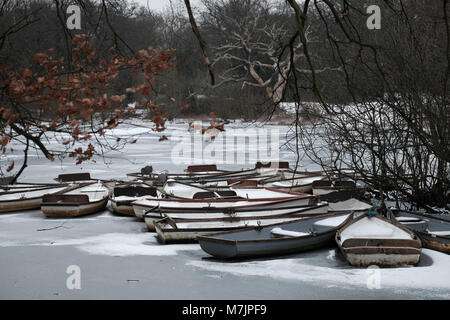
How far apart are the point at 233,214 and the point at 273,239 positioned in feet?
7.83

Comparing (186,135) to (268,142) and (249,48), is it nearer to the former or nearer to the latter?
(268,142)

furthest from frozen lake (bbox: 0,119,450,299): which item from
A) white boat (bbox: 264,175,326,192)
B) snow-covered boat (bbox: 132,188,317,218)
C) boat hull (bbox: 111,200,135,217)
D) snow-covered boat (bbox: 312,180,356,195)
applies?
white boat (bbox: 264,175,326,192)

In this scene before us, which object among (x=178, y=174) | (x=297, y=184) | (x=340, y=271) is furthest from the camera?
(x=178, y=174)

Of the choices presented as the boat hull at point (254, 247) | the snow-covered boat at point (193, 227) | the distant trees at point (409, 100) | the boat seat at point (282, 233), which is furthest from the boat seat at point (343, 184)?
the boat hull at point (254, 247)

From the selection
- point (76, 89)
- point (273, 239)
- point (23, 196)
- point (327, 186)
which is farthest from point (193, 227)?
point (76, 89)

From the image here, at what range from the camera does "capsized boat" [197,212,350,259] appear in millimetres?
9531

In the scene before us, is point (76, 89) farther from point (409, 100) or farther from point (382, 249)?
point (409, 100)

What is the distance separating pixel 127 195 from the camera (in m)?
15.0

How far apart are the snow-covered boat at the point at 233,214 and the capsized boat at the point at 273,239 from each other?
0.87 m

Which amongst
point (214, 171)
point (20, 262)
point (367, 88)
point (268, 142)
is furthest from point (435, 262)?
point (268, 142)

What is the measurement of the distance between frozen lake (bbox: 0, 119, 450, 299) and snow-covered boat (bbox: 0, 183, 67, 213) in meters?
2.70

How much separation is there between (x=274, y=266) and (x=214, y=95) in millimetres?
35573

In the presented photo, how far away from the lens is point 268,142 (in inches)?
1267
